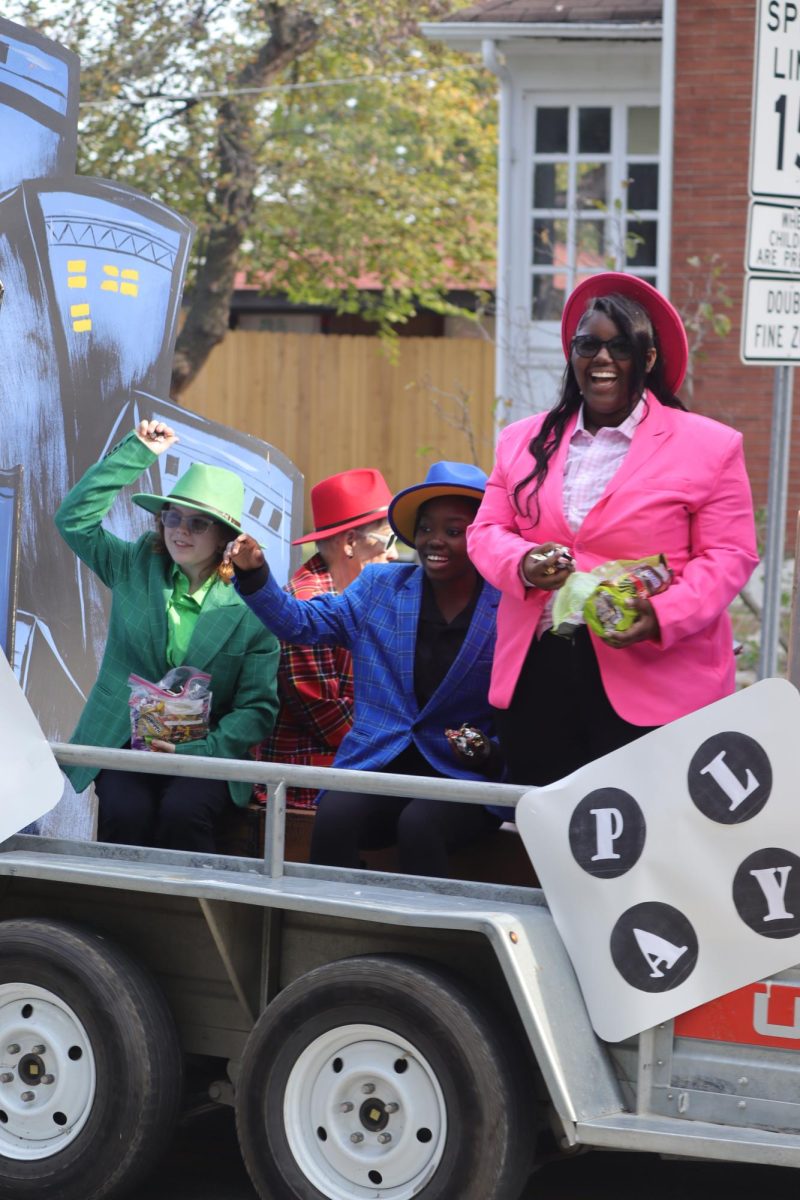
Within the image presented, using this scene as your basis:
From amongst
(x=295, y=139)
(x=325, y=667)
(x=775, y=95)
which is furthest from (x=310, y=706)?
(x=295, y=139)

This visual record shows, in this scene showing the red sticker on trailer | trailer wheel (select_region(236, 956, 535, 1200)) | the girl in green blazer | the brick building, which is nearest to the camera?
the red sticker on trailer

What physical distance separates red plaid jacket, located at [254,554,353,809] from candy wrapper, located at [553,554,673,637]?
56.2 inches

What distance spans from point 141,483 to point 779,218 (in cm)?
236

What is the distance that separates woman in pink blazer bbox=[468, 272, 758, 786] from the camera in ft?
13.3

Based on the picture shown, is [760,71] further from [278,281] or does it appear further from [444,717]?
[278,281]

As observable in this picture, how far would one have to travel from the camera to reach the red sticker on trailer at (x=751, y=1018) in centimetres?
344

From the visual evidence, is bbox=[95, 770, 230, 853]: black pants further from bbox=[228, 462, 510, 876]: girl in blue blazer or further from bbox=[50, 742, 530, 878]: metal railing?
bbox=[50, 742, 530, 878]: metal railing

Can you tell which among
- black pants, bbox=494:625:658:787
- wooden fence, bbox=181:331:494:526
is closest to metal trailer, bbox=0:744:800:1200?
black pants, bbox=494:625:658:787

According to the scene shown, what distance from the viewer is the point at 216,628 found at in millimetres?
4945

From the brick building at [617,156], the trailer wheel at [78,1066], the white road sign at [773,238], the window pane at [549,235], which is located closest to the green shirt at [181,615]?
the trailer wheel at [78,1066]

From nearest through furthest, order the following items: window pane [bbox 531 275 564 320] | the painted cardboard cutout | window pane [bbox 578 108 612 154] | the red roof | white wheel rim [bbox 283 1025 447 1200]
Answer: white wheel rim [bbox 283 1025 447 1200]
the painted cardboard cutout
the red roof
window pane [bbox 578 108 612 154]
window pane [bbox 531 275 564 320]

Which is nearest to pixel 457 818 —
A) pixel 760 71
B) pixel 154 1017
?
pixel 154 1017

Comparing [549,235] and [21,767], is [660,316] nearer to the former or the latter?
[21,767]

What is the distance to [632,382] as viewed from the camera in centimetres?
422
